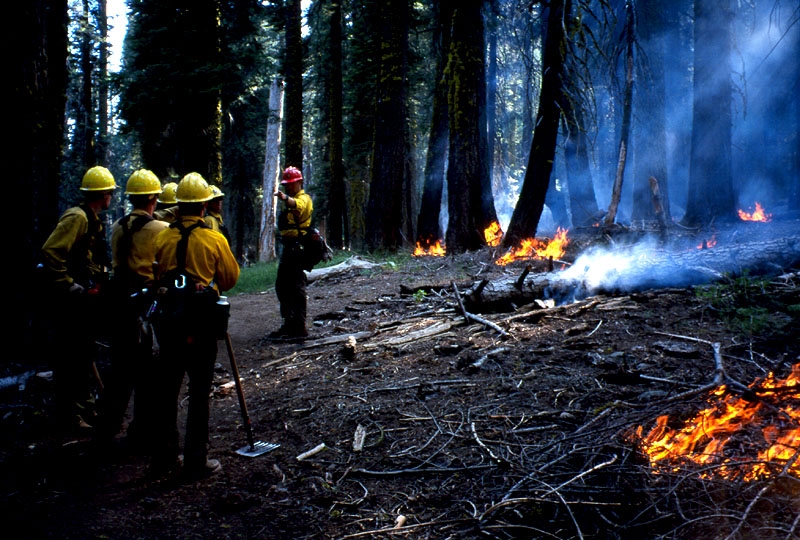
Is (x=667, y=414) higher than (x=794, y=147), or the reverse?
(x=794, y=147)

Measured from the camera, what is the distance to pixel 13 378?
18.9 feet

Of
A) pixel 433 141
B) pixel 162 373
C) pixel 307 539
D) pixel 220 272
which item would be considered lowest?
pixel 307 539

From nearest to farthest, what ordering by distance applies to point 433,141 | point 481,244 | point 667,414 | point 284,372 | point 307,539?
1. point 307,539
2. point 667,414
3. point 284,372
4. point 481,244
5. point 433,141

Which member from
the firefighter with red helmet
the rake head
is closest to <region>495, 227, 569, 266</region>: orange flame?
the firefighter with red helmet

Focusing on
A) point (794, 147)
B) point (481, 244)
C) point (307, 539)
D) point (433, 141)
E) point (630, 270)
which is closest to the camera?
point (307, 539)

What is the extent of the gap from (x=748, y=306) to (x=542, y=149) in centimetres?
664

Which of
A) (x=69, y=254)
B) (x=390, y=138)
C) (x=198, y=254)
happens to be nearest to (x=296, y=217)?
(x=69, y=254)

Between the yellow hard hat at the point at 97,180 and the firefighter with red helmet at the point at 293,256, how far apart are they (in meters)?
2.98

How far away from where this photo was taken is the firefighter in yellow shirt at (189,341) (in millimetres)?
4215

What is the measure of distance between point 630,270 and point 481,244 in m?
5.59

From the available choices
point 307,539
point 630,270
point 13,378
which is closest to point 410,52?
point 630,270

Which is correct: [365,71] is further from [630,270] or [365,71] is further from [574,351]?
[574,351]

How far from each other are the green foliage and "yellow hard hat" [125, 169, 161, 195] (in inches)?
252

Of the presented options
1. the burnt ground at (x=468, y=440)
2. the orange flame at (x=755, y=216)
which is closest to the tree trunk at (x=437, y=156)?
the orange flame at (x=755, y=216)
